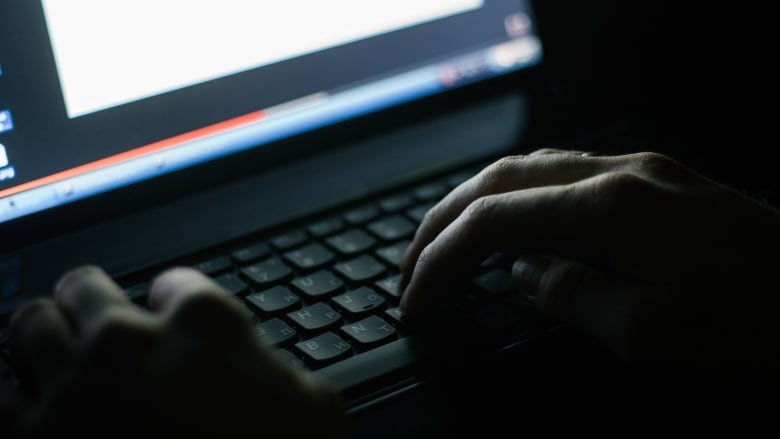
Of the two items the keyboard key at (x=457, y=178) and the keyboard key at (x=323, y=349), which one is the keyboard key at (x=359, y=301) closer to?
the keyboard key at (x=323, y=349)

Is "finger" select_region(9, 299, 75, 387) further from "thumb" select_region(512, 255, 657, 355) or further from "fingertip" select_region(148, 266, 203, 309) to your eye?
Result: "thumb" select_region(512, 255, 657, 355)

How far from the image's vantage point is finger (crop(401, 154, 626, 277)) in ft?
1.91

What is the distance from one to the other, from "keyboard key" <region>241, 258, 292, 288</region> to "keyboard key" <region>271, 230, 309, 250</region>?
24 millimetres

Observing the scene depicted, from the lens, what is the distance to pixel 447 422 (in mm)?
469

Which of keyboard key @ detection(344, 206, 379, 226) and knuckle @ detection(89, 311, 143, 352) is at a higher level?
knuckle @ detection(89, 311, 143, 352)

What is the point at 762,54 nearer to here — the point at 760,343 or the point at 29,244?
the point at 760,343

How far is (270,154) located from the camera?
74cm

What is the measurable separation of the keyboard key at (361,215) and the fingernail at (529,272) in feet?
0.53

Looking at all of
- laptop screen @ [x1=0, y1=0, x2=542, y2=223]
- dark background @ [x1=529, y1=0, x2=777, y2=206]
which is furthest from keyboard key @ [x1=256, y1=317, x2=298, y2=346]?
dark background @ [x1=529, y1=0, x2=777, y2=206]

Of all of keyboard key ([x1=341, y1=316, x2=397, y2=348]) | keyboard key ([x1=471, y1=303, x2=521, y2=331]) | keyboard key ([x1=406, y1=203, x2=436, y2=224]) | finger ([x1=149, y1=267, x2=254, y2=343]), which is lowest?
keyboard key ([x1=471, y1=303, x2=521, y2=331])

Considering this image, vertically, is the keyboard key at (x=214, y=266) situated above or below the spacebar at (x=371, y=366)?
above

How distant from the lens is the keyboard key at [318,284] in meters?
0.58

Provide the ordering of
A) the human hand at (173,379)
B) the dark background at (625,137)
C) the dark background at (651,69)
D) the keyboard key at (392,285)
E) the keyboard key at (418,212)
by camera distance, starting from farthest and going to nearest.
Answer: the dark background at (651,69)
the keyboard key at (418,212)
the keyboard key at (392,285)
the dark background at (625,137)
the human hand at (173,379)

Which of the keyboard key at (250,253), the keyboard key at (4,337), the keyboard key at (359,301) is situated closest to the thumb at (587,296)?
the keyboard key at (359,301)
